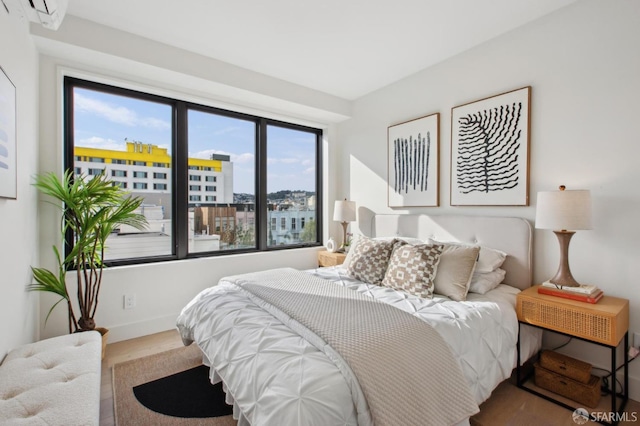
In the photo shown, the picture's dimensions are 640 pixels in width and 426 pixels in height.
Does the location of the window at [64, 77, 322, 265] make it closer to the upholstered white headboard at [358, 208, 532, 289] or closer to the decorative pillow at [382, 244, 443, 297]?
the upholstered white headboard at [358, 208, 532, 289]

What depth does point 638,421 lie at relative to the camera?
1.79 meters

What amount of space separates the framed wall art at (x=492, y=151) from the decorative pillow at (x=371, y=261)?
0.88m

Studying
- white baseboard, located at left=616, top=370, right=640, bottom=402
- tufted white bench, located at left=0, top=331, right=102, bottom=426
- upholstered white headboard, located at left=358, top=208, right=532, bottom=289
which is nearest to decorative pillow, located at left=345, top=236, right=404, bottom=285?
upholstered white headboard, located at left=358, top=208, right=532, bottom=289

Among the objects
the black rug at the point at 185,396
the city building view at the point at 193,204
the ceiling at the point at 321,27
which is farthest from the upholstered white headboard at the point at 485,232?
the black rug at the point at 185,396

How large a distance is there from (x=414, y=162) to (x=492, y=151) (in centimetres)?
81

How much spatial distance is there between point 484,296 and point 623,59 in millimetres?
1778

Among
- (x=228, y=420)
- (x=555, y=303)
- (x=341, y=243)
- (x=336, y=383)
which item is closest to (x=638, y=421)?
(x=555, y=303)

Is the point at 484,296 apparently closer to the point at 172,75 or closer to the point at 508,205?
the point at 508,205

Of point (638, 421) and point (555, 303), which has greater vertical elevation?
point (555, 303)

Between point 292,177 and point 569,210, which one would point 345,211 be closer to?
point 292,177

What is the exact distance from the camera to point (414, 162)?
3.30 meters
